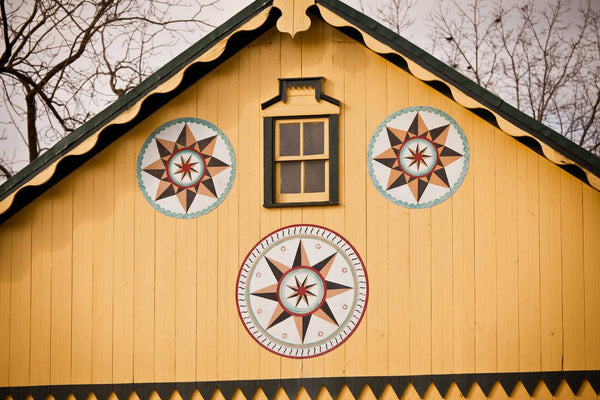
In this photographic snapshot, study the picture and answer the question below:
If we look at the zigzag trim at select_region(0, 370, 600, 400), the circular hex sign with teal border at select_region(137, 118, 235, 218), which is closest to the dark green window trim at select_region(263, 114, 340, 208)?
the circular hex sign with teal border at select_region(137, 118, 235, 218)

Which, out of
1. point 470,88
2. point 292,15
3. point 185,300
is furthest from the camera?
point 185,300

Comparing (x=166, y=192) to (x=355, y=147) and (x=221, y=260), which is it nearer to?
(x=221, y=260)

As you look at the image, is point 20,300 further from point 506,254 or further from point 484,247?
point 506,254

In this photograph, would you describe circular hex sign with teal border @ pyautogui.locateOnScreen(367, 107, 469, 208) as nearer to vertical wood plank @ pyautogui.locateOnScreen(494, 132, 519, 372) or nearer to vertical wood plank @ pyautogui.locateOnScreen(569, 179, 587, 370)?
vertical wood plank @ pyautogui.locateOnScreen(494, 132, 519, 372)

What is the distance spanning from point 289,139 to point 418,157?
1641mm

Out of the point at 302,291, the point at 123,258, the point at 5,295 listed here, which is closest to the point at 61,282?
the point at 5,295

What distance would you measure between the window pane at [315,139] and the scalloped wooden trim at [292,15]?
1.18 meters

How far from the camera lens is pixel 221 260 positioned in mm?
10719

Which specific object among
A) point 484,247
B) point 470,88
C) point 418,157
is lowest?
point 484,247

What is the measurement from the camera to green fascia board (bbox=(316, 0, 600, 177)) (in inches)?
384

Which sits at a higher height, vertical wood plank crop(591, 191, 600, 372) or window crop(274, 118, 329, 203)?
window crop(274, 118, 329, 203)

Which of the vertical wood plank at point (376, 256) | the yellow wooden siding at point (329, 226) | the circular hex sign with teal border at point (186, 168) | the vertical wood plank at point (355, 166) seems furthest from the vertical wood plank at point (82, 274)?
the vertical wood plank at point (376, 256)

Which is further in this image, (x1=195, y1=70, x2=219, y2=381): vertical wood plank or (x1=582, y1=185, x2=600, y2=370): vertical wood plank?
(x1=195, y1=70, x2=219, y2=381): vertical wood plank

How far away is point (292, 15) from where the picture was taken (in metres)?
10.6
